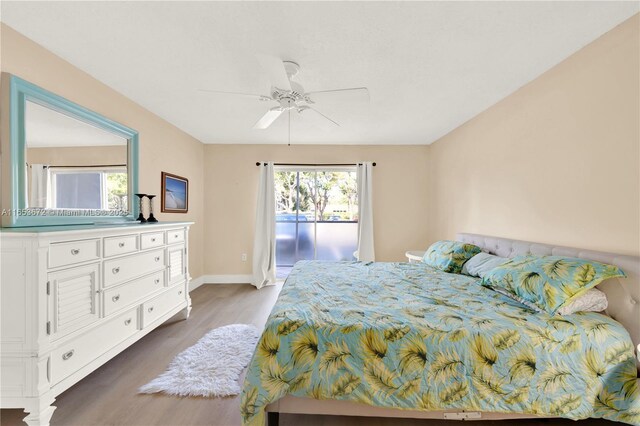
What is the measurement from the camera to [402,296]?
1942 millimetres

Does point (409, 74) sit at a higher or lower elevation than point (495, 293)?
higher

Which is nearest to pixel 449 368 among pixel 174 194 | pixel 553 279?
pixel 553 279

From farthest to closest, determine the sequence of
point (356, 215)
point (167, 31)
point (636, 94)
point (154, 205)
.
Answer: point (356, 215) < point (154, 205) < point (167, 31) < point (636, 94)

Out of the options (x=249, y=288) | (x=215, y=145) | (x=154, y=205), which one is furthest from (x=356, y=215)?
(x=154, y=205)

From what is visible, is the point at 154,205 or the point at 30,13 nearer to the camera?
the point at 30,13

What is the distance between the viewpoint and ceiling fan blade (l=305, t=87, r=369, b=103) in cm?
196

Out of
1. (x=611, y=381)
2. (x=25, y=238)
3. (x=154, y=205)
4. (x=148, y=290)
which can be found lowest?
(x=611, y=381)

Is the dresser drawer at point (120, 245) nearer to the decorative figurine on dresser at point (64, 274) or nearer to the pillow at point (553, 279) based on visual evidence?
the decorative figurine on dresser at point (64, 274)

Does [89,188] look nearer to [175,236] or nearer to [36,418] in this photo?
[175,236]

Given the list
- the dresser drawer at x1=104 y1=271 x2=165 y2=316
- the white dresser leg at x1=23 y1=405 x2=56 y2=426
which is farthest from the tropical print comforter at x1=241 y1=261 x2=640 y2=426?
the dresser drawer at x1=104 y1=271 x2=165 y2=316

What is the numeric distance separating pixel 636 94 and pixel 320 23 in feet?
6.59

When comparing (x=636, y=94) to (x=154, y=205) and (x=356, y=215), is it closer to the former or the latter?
(x=356, y=215)

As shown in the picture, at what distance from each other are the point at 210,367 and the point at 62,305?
3.64 ft

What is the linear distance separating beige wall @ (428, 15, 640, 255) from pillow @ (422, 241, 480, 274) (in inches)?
17.2
